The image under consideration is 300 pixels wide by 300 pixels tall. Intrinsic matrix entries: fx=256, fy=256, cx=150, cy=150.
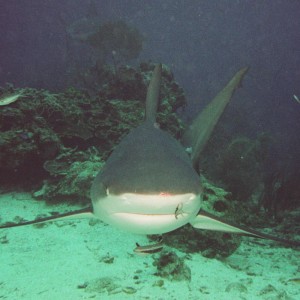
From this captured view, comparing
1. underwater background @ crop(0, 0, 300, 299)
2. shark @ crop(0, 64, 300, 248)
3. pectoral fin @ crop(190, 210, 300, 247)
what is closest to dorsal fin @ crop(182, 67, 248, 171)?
shark @ crop(0, 64, 300, 248)

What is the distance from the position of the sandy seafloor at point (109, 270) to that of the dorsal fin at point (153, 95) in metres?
1.97

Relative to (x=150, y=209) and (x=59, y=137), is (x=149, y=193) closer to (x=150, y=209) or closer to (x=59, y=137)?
(x=150, y=209)

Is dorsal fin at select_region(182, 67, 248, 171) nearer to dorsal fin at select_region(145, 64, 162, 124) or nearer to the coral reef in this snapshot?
dorsal fin at select_region(145, 64, 162, 124)

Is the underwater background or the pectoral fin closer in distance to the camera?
the pectoral fin

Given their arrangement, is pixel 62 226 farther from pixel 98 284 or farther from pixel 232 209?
pixel 232 209

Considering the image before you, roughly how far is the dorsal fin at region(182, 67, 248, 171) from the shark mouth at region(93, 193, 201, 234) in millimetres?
853

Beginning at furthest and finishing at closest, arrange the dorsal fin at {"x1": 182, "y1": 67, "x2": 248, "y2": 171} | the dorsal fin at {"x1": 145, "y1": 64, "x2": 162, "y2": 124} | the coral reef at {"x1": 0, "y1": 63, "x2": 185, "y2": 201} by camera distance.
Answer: the coral reef at {"x1": 0, "y1": 63, "x2": 185, "y2": 201} → the dorsal fin at {"x1": 145, "y1": 64, "x2": 162, "y2": 124} → the dorsal fin at {"x1": 182, "y1": 67, "x2": 248, "y2": 171}

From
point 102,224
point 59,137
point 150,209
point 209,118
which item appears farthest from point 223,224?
point 59,137

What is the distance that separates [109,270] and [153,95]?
7.60 feet

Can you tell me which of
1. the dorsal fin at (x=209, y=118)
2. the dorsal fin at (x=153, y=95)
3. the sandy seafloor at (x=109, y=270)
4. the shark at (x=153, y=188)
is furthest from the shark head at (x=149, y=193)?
the sandy seafloor at (x=109, y=270)

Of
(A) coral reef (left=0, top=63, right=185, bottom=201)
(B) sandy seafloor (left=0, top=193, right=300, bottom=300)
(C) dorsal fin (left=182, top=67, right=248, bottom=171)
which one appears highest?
(C) dorsal fin (left=182, top=67, right=248, bottom=171)

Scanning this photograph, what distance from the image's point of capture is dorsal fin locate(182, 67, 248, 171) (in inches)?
86.9

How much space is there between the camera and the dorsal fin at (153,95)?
3.04 meters

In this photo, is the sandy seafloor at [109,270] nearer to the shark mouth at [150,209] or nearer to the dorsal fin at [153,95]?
the shark mouth at [150,209]
